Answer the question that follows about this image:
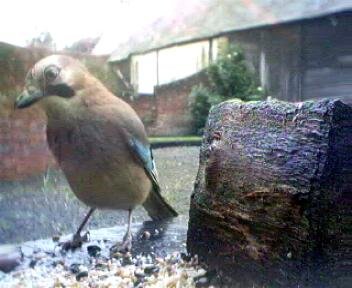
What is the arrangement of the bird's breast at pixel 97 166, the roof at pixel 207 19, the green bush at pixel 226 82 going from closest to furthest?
the bird's breast at pixel 97 166, the roof at pixel 207 19, the green bush at pixel 226 82

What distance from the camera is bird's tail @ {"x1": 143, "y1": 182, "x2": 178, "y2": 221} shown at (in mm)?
1673

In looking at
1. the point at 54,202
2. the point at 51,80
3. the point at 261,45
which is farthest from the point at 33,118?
the point at 261,45

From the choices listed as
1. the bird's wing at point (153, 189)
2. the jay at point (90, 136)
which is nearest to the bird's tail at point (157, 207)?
the bird's wing at point (153, 189)

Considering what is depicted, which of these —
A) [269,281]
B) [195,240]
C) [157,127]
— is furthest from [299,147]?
[157,127]

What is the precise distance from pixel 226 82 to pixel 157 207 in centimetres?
36

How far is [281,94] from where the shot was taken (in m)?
1.68

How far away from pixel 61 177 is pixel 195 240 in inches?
22.5

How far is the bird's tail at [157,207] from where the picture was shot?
167 cm

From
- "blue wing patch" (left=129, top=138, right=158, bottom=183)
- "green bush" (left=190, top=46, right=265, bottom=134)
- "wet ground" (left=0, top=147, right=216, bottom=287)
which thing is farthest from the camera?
"green bush" (left=190, top=46, right=265, bottom=134)

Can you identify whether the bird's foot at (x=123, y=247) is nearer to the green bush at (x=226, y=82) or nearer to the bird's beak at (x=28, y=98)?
the bird's beak at (x=28, y=98)

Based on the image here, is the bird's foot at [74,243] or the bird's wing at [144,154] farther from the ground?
the bird's wing at [144,154]

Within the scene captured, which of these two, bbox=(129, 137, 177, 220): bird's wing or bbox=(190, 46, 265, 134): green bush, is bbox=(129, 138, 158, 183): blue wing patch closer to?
bbox=(129, 137, 177, 220): bird's wing

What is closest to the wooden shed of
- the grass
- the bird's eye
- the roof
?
the roof

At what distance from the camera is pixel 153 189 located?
1.64 m
